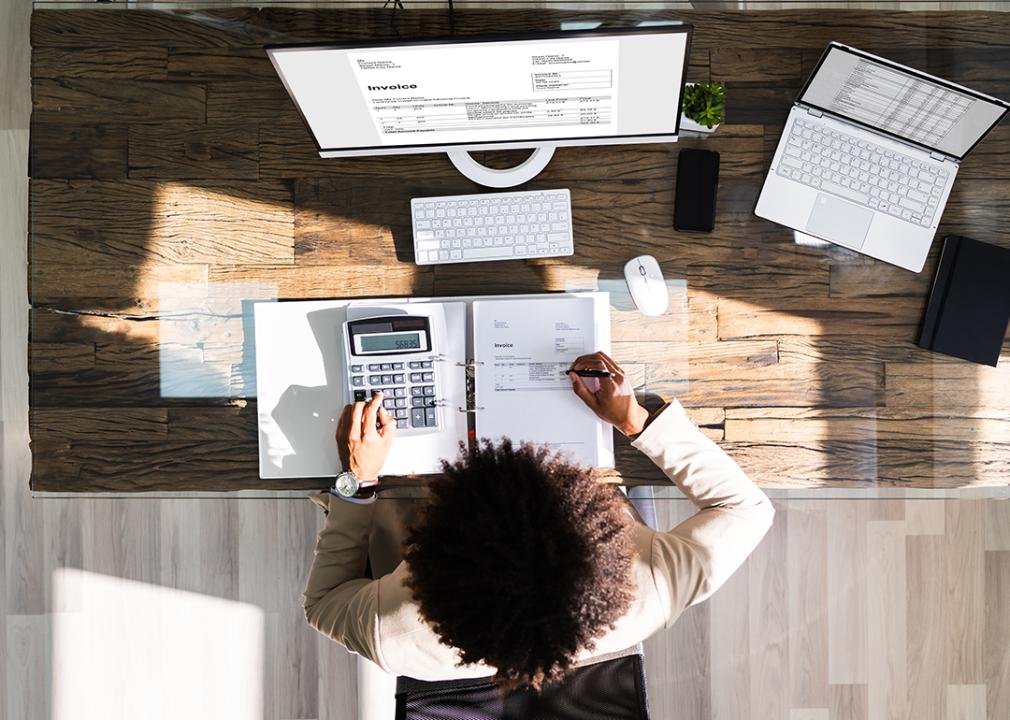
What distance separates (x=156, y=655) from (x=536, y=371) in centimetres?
142

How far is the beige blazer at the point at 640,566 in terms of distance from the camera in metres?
1.14

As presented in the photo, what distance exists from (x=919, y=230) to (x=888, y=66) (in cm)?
30

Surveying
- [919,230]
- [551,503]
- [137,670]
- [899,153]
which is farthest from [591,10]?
[137,670]

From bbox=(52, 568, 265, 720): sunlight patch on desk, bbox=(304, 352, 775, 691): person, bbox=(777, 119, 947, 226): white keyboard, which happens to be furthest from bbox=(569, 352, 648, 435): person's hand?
bbox=(52, 568, 265, 720): sunlight patch on desk

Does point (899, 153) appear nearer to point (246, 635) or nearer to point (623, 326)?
point (623, 326)

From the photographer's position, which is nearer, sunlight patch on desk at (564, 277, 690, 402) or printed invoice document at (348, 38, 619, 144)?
printed invoice document at (348, 38, 619, 144)

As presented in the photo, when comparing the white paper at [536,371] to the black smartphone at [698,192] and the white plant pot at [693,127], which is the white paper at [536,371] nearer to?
the black smartphone at [698,192]

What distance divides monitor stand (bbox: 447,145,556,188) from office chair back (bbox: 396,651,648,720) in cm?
91

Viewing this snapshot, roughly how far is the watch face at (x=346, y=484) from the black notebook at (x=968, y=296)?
1.09 meters

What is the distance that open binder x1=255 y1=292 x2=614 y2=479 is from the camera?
→ 125 centimetres

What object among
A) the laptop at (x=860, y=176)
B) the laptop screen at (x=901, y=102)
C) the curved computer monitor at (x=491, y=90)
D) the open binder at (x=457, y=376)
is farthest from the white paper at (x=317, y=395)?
the laptop screen at (x=901, y=102)

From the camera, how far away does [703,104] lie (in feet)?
3.97

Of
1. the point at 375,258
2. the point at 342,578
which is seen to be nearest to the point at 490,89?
the point at 375,258

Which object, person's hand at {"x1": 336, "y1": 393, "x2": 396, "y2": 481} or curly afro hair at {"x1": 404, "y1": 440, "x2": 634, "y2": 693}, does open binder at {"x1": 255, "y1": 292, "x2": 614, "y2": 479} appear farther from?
curly afro hair at {"x1": 404, "y1": 440, "x2": 634, "y2": 693}
